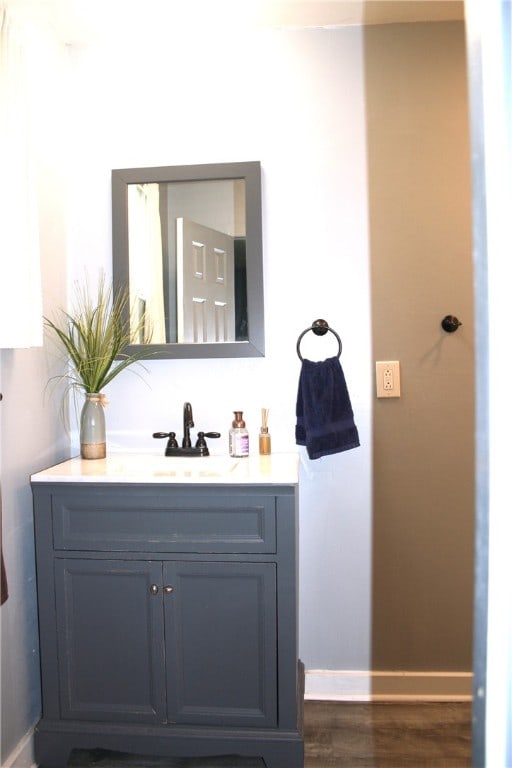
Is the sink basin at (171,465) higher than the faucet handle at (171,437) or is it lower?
lower

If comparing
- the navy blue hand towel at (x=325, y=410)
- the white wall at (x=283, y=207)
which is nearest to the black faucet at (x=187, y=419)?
the white wall at (x=283, y=207)

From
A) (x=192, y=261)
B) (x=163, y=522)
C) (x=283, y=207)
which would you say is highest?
(x=283, y=207)

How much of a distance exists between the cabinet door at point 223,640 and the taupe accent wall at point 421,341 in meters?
0.60

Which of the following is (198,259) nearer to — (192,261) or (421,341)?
(192,261)

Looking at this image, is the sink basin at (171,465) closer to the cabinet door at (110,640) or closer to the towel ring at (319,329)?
the cabinet door at (110,640)

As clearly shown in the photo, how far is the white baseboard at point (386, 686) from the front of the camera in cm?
203

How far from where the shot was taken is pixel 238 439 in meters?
1.92

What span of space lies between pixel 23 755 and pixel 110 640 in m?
0.42

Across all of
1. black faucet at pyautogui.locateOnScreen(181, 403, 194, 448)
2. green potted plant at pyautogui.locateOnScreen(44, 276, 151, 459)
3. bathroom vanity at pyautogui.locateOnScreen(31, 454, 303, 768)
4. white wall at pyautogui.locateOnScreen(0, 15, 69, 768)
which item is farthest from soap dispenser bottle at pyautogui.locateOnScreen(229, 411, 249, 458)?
white wall at pyautogui.locateOnScreen(0, 15, 69, 768)

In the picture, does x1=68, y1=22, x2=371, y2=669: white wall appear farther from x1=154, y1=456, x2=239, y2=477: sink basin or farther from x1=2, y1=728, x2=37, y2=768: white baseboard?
x1=2, y1=728, x2=37, y2=768: white baseboard

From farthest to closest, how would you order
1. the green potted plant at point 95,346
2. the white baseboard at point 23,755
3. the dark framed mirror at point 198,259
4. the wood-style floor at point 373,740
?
the dark framed mirror at point 198,259 < the green potted plant at point 95,346 < the wood-style floor at point 373,740 < the white baseboard at point 23,755

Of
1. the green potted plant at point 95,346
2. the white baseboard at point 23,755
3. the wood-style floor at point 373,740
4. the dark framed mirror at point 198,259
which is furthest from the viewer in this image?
the dark framed mirror at point 198,259

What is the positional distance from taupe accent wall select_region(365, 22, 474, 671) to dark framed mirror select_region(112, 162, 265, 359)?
0.43 metres

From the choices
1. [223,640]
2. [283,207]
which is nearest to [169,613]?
[223,640]
